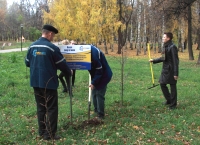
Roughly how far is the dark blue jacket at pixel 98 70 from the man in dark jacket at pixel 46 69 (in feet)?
2.20

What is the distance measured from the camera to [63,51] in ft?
17.3

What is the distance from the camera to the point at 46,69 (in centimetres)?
460

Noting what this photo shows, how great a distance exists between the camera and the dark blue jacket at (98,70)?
5.27 metres

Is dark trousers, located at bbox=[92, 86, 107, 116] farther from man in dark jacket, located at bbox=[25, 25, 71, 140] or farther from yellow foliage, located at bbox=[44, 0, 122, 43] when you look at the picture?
yellow foliage, located at bbox=[44, 0, 122, 43]

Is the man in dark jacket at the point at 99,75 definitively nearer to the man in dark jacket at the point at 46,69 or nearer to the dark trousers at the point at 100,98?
the dark trousers at the point at 100,98

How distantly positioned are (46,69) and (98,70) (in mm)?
1174

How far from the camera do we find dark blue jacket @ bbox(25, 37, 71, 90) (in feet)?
15.0

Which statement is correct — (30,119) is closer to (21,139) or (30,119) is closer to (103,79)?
(21,139)

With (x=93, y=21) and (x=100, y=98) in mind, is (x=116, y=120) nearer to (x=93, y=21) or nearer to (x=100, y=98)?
(x=100, y=98)

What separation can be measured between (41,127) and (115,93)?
4.62 metres

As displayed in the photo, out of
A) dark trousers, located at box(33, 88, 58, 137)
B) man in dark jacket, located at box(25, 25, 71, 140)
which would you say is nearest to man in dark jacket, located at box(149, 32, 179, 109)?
man in dark jacket, located at box(25, 25, 71, 140)

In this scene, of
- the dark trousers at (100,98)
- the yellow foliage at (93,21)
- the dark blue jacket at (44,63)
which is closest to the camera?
the dark blue jacket at (44,63)

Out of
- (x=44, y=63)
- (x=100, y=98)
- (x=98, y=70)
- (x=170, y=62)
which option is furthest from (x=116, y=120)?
(x=44, y=63)

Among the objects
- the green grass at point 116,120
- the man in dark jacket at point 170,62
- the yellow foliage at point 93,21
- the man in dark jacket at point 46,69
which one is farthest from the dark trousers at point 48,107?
the yellow foliage at point 93,21
